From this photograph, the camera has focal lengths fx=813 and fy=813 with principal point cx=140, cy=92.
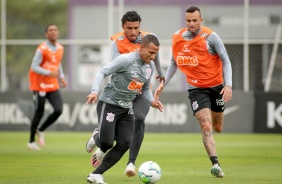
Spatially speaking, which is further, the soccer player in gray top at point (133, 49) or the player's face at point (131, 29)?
the player's face at point (131, 29)

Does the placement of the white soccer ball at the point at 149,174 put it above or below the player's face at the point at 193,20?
below

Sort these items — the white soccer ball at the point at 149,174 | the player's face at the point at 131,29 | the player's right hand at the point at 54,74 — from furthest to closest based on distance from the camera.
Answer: the player's right hand at the point at 54,74, the player's face at the point at 131,29, the white soccer ball at the point at 149,174

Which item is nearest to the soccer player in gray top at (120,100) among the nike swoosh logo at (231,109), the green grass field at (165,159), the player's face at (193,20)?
the green grass field at (165,159)

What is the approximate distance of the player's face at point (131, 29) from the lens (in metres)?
12.3

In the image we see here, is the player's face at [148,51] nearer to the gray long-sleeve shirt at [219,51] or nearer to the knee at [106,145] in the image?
the knee at [106,145]

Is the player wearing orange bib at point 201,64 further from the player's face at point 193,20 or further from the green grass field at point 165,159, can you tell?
the green grass field at point 165,159

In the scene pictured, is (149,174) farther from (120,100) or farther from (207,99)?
(207,99)

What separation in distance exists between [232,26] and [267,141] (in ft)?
25.0

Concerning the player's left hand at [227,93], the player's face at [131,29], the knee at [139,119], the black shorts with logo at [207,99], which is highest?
the player's face at [131,29]

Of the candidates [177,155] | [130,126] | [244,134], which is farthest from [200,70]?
[244,134]

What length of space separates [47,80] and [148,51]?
25.7 feet

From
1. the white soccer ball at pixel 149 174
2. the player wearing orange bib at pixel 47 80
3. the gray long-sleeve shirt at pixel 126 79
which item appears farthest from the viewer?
the player wearing orange bib at pixel 47 80

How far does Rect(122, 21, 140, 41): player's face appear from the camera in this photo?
40.5ft

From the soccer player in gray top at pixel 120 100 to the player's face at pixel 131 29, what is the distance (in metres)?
1.28
